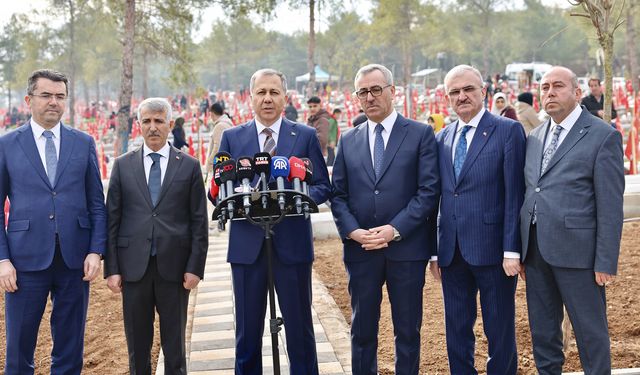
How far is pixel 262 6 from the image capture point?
17.3 metres

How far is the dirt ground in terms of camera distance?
16.5ft

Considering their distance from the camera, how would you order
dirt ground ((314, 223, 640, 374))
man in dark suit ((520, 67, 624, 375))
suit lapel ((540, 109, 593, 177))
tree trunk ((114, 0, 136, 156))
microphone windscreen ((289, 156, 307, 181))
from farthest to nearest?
tree trunk ((114, 0, 136, 156)) → dirt ground ((314, 223, 640, 374)) → suit lapel ((540, 109, 593, 177)) → man in dark suit ((520, 67, 624, 375)) → microphone windscreen ((289, 156, 307, 181))

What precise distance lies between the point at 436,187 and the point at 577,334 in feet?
3.96

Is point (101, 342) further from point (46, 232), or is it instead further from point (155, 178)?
point (155, 178)

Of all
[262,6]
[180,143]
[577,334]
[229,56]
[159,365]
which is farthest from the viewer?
[229,56]

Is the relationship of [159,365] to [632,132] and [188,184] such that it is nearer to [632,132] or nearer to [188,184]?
[188,184]

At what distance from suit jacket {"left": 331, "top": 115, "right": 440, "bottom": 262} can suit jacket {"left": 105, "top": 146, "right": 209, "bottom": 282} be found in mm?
942

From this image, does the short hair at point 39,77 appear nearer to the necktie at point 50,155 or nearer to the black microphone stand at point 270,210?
the necktie at point 50,155

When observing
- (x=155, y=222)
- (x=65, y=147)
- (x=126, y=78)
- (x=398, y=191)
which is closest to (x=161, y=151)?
(x=155, y=222)

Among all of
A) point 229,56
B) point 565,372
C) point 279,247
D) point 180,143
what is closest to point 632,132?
point 180,143

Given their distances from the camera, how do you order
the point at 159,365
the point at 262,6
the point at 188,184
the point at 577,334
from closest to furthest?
the point at 577,334
the point at 188,184
the point at 159,365
the point at 262,6

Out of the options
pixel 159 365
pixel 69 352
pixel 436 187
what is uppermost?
pixel 436 187

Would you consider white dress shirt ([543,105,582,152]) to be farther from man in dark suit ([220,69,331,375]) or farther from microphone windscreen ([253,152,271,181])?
microphone windscreen ([253,152,271,181])

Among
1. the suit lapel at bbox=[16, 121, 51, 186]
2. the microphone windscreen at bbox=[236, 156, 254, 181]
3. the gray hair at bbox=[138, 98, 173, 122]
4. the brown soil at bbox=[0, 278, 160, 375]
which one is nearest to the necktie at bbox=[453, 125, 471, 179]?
the microphone windscreen at bbox=[236, 156, 254, 181]
